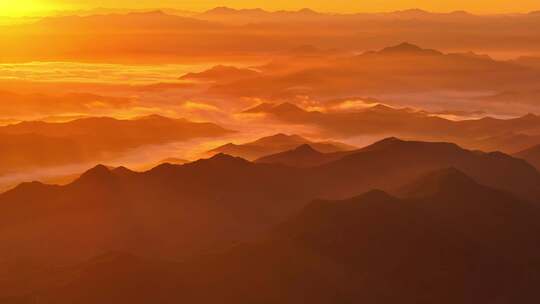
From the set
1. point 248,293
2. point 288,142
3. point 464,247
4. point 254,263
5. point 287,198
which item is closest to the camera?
point 248,293

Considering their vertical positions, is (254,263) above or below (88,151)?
above

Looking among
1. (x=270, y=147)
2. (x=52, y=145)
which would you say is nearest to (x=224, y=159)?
(x=270, y=147)

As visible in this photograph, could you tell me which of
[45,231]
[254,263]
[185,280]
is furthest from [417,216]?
[45,231]

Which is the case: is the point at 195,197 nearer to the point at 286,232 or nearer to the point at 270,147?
the point at 286,232

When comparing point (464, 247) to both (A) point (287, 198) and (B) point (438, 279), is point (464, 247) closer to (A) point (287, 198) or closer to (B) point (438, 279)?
(B) point (438, 279)

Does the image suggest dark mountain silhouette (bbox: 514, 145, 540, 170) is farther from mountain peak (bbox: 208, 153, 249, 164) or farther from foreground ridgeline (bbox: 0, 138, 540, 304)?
mountain peak (bbox: 208, 153, 249, 164)

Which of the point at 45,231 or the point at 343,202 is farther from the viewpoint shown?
the point at 45,231
